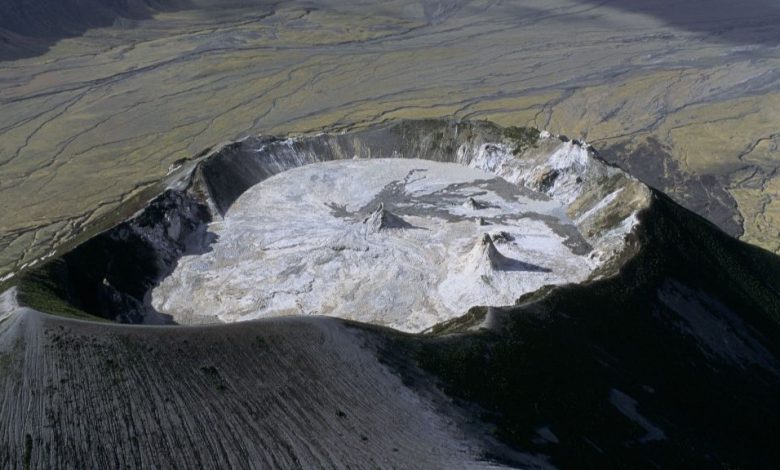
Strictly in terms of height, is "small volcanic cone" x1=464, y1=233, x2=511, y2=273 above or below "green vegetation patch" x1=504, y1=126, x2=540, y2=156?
below

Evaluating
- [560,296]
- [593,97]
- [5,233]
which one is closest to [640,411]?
[560,296]

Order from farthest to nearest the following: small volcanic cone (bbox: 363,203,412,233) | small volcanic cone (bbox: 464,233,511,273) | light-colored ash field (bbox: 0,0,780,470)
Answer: small volcanic cone (bbox: 363,203,412,233)
small volcanic cone (bbox: 464,233,511,273)
light-colored ash field (bbox: 0,0,780,470)

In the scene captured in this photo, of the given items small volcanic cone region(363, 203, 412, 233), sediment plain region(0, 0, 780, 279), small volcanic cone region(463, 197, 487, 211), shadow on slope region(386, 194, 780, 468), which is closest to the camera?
shadow on slope region(386, 194, 780, 468)

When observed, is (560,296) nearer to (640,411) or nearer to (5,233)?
(640,411)

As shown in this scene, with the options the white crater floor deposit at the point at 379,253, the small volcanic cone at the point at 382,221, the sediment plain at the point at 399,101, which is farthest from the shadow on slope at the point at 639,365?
the sediment plain at the point at 399,101

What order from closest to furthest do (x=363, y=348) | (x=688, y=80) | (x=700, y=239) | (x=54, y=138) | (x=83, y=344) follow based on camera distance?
(x=83, y=344)
(x=363, y=348)
(x=700, y=239)
(x=54, y=138)
(x=688, y=80)

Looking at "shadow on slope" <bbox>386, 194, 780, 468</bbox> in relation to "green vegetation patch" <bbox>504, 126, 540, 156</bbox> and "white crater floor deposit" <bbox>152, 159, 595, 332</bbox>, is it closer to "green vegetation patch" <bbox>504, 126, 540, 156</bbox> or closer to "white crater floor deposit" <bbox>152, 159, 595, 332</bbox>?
"white crater floor deposit" <bbox>152, 159, 595, 332</bbox>

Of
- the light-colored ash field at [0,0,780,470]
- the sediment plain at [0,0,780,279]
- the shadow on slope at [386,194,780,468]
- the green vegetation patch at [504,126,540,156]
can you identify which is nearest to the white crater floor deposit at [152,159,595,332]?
the light-colored ash field at [0,0,780,470]

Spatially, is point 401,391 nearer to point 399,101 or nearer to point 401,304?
point 401,304
